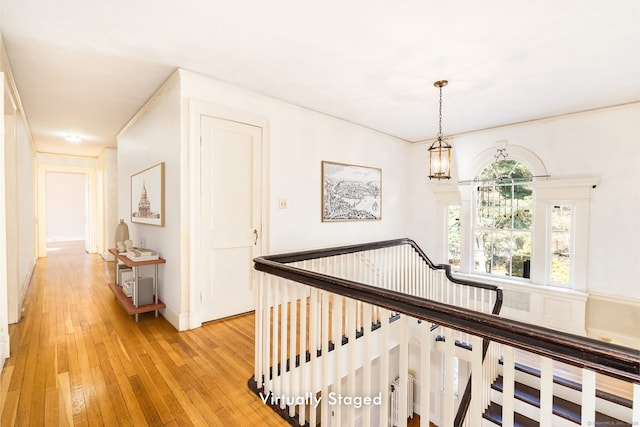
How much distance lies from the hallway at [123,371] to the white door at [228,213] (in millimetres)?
266

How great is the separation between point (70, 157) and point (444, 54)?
8.72 m

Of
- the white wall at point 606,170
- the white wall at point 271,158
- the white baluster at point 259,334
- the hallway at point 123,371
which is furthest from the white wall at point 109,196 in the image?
the white wall at point 606,170

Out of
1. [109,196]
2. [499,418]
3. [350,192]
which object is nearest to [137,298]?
[350,192]

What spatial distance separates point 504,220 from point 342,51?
3.97 m

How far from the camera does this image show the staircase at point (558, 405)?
2.74 m

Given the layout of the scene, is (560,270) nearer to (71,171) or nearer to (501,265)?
(501,265)

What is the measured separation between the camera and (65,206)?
986cm

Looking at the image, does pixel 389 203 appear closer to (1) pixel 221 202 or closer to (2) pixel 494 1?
(1) pixel 221 202

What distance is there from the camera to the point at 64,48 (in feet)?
8.26

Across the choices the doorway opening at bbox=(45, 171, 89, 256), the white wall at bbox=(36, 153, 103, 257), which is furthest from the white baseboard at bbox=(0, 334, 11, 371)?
the doorway opening at bbox=(45, 171, 89, 256)

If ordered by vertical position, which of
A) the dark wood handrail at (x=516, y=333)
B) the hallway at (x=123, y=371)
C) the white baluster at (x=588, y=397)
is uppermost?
the dark wood handrail at (x=516, y=333)

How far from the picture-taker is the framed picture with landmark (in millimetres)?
3324

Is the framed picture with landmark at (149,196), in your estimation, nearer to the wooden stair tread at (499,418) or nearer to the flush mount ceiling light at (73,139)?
the flush mount ceiling light at (73,139)

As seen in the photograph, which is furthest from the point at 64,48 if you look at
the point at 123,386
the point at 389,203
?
the point at 389,203
